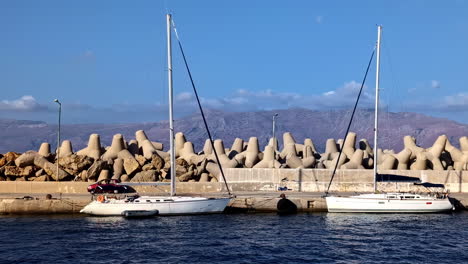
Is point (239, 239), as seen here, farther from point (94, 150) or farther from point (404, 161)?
point (94, 150)

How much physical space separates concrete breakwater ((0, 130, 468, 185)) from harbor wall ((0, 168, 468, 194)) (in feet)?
5.54

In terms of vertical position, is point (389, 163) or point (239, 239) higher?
point (389, 163)

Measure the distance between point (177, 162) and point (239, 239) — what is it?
17.1 meters

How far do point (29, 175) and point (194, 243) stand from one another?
19.4m

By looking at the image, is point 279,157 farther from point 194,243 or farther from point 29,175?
point 194,243

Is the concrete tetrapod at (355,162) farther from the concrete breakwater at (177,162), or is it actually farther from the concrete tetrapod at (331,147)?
the concrete tetrapod at (331,147)

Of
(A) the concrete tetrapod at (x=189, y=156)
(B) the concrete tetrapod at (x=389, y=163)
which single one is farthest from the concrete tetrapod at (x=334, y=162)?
(A) the concrete tetrapod at (x=189, y=156)

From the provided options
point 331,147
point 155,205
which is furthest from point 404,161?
point 155,205

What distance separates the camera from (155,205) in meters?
33.2

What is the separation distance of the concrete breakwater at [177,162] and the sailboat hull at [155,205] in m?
6.85

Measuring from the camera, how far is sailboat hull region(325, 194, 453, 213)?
1355 inches

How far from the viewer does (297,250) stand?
24875 mm

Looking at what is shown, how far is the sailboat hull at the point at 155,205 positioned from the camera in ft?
109

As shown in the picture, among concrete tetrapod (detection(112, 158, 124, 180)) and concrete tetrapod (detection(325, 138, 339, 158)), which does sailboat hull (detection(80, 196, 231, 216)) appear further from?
concrete tetrapod (detection(325, 138, 339, 158))
